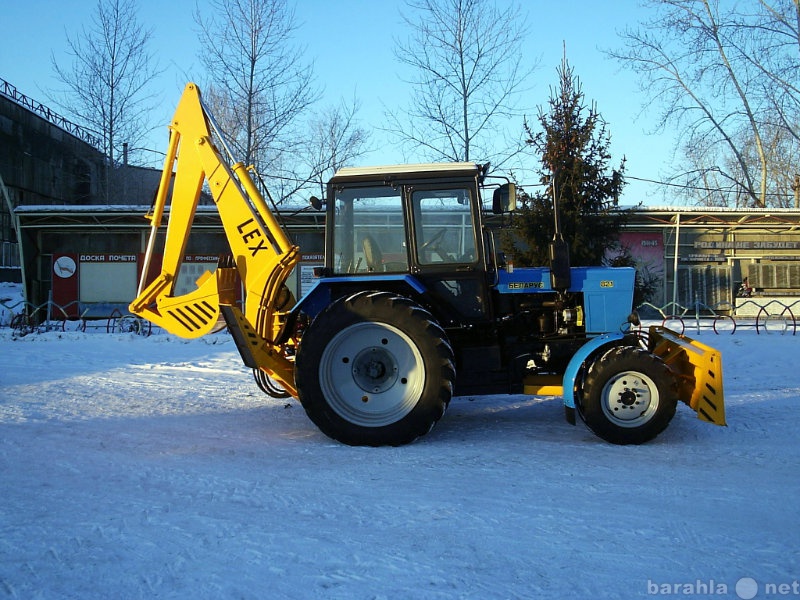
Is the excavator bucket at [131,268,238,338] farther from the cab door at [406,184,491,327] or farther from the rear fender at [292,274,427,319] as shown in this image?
the cab door at [406,184,491,327]

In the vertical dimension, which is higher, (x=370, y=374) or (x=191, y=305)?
(x=191, y=305)

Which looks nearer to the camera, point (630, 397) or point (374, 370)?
point (630, 397)

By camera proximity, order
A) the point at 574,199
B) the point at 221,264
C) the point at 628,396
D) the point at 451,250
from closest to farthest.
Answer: the point at 628,396 → the point at 451,250 → the point at 221,264 → the point at 574,199

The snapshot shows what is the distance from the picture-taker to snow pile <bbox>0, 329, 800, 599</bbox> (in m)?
3.38

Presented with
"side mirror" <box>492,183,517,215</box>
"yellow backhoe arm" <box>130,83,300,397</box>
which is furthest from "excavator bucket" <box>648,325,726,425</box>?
"yellow backhoe arm" <box>130,83,300,397</box>

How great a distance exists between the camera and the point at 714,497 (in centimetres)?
464

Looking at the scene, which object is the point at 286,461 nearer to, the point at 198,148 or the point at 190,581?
the point at 190,581

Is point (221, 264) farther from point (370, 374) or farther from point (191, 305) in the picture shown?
point (370, 374)

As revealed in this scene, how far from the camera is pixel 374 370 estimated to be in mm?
6363

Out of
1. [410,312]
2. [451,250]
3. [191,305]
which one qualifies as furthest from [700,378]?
[191,305]

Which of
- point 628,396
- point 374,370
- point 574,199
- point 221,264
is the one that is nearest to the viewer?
point 628,396

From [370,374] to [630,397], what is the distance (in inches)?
92.1

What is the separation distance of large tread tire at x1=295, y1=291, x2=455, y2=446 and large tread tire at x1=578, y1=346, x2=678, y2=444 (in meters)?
1.28

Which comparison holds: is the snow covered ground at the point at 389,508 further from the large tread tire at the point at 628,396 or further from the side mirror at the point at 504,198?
the side mirror at the point at 504,198
